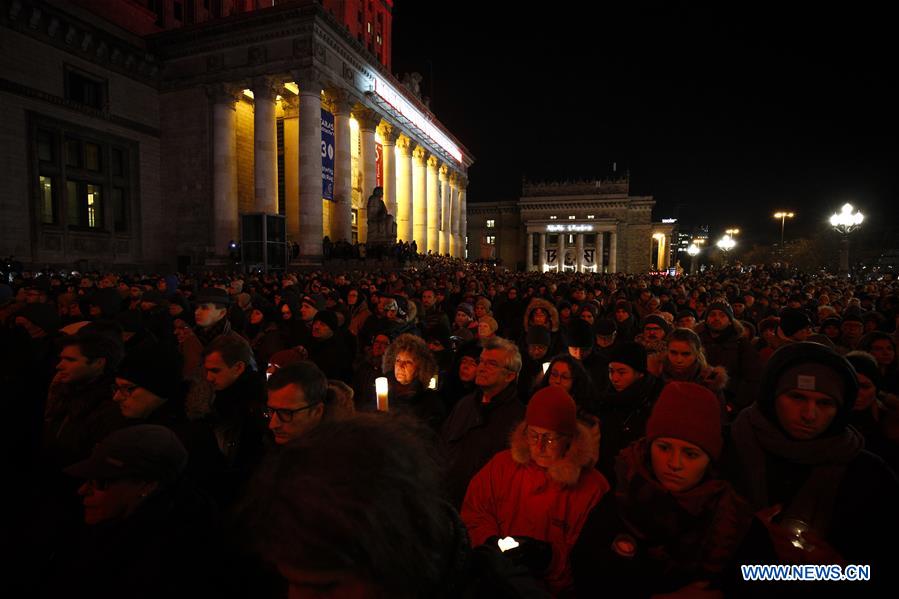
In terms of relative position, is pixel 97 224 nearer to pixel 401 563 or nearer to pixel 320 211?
pixel 320 211

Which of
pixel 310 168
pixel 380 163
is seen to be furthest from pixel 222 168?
pixel 380 163

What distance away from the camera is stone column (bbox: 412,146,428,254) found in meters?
47.7

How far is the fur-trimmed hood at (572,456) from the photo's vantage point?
235 centimetres

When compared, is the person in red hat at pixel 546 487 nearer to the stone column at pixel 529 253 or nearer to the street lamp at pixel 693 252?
the street lamp at pixel 693 252

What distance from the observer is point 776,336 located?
6250mm

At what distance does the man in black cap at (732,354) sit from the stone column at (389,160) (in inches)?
1366

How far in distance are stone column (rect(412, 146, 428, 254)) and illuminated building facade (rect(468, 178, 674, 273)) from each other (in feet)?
87.5

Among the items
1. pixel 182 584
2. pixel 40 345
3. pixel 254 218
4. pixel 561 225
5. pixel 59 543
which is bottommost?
pixel 59 543

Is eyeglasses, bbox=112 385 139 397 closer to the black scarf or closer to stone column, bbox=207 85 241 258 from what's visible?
the black scarf

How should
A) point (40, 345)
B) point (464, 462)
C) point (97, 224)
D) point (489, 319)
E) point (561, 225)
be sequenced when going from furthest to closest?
point (561, 225)
point (97, 224)
point (489, 319)
point (40, 345)
point (464, 462)

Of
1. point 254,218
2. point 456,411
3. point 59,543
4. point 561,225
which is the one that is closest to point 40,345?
point 59,543

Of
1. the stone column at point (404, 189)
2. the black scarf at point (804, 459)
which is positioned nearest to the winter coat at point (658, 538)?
the black scarf at point (804, 459)

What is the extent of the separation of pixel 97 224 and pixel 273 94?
12.9 metres

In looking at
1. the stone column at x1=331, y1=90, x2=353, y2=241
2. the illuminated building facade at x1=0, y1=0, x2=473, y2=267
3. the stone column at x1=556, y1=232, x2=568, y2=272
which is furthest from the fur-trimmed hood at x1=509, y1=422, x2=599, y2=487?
the stone column at x1=556, y1=232, x2=568, y2=272
